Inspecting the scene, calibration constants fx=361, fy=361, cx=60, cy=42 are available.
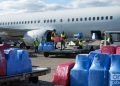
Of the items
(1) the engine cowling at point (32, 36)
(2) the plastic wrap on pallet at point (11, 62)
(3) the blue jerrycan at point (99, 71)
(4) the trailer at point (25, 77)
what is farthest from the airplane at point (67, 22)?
(3) the blue jerrycan at point (99, 71)

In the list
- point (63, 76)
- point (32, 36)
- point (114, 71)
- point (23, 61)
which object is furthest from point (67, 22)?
point (114, 71)

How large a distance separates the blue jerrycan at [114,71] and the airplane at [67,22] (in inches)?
740

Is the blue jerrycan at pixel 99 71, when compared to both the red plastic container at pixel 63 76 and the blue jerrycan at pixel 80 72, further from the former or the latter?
the red plastic container at pixel 63 76

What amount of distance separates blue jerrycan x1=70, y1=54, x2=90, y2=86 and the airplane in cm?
1833

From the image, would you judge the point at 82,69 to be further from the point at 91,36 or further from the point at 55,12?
the point at 55,12

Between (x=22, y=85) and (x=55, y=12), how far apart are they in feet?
66.7

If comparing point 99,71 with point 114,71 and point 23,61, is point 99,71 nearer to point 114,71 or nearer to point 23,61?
point 114,71

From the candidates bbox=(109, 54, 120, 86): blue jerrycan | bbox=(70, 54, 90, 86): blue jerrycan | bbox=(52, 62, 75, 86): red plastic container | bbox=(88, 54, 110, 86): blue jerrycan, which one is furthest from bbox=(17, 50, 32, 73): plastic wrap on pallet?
bbox=(109, 54, 120, 86): blue jerrycan

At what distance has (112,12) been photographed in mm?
26656

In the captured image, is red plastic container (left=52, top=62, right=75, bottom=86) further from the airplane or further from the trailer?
the airplane

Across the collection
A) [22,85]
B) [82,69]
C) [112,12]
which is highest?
[112,12]

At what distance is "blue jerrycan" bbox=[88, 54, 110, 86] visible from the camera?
777 cm

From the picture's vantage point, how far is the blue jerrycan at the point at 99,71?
7.77 metres

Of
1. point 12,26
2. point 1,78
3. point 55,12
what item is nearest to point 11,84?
point 1,78
